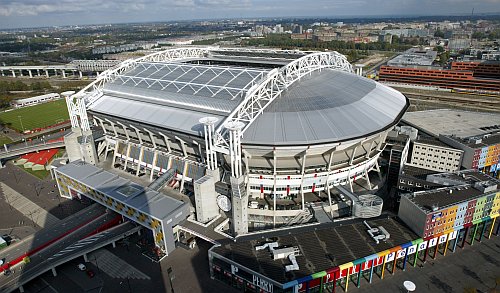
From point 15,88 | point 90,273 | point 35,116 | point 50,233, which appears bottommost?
point 90,273

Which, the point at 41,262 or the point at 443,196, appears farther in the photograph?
the point at 443,196

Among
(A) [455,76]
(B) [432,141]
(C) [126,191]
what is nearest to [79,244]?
(C) [126,191]

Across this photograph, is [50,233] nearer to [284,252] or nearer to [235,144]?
[235,144]

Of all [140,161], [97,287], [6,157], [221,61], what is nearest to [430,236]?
[97,287]

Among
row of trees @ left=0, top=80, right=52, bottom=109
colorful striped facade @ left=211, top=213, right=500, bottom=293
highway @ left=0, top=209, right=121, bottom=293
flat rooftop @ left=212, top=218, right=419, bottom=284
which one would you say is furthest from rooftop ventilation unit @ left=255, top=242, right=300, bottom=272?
row of trees @ left=0, top=80, right=52, bottom=109

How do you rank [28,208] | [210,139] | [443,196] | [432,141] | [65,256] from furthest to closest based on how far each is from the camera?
[432,141] → [28,208] → [210,139] → [443,196] → [65,256]

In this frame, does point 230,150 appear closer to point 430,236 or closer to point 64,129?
point 430,236

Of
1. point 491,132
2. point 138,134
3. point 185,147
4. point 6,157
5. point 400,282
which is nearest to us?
point 400,282
